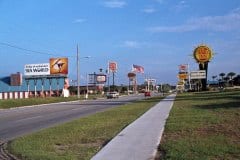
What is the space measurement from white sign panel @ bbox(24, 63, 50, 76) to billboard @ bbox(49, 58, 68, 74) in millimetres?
1561

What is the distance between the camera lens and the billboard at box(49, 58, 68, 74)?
4187 inches

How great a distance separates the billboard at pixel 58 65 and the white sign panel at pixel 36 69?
1.56 meters

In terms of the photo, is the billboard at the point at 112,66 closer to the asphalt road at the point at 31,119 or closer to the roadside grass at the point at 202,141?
the asphalt road at the point at 31,119

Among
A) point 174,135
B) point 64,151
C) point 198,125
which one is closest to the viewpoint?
point 64,151

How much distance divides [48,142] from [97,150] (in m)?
2.43

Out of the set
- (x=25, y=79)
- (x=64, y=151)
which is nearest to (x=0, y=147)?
(x=64, y=151)

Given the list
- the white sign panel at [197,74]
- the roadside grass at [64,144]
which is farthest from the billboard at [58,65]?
the roadside grass at [64,144]

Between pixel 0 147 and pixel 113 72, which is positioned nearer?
pixel 0 147

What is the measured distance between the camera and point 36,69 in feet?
364

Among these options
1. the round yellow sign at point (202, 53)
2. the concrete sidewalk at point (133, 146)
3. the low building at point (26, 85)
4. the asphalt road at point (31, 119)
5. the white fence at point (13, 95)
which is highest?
the round yellow sign at point (202, 53)

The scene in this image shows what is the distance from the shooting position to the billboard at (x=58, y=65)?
10635cm

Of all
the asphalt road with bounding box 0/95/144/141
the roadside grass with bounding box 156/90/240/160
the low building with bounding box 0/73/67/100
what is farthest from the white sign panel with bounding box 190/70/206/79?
the roadside grass with bounding box 156/90/240/160

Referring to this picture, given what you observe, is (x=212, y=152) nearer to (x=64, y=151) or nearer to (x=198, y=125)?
(x=64, y=151)

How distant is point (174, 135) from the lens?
49.7ft
